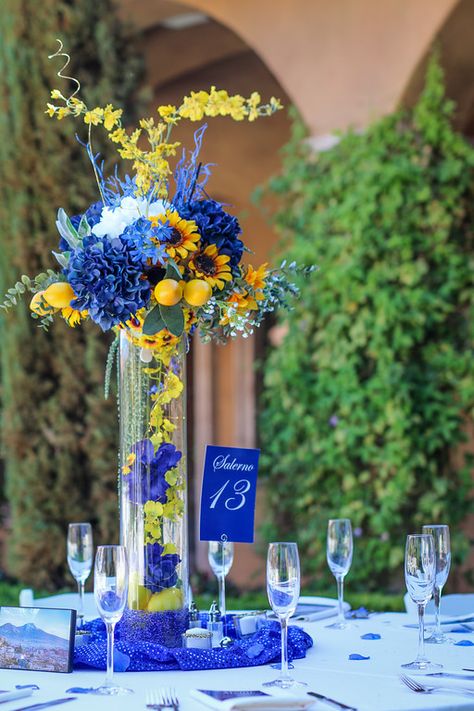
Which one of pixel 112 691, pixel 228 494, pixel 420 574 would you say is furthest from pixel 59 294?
pixel 420 574

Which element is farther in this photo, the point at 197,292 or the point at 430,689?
the point at 197,292

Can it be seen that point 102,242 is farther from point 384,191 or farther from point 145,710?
point 384,191

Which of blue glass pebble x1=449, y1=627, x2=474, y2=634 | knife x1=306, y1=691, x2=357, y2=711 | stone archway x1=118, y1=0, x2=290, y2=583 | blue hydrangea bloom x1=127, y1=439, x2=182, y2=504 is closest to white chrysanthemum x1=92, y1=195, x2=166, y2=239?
blue hydrangea bloom x1=127, y1=439, x2=182, y2=504

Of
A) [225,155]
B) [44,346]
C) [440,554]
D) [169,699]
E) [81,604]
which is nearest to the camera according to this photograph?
[169,699]

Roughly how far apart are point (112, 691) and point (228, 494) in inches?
24.2

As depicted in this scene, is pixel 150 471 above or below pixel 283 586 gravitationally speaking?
above

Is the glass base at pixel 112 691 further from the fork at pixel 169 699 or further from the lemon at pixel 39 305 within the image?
the lemon at pixel 39 305

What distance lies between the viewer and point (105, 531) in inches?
185

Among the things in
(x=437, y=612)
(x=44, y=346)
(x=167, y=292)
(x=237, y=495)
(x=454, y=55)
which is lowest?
(x=437, y=612)

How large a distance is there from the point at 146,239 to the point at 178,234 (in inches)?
2.8

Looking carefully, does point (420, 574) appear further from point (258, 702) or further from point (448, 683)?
point (258, 702)

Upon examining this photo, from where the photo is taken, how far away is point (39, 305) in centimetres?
222

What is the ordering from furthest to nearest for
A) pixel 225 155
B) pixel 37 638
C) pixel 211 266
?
pixel 225 155
pixel 211 266
pixel 37 638

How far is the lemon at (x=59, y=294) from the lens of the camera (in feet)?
6.94
